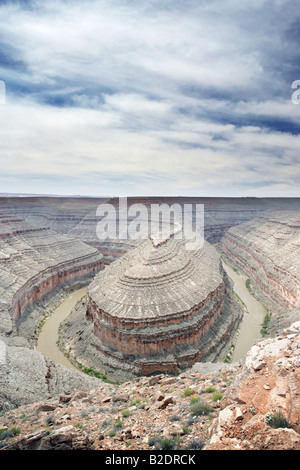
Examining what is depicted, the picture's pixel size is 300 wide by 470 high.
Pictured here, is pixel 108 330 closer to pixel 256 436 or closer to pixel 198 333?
pixel 198 333

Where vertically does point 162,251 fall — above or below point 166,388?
above

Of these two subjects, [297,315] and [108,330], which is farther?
[297,315]

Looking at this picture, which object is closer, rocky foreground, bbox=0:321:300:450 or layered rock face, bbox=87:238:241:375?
rocky foreground, bbox=0:321:300:450

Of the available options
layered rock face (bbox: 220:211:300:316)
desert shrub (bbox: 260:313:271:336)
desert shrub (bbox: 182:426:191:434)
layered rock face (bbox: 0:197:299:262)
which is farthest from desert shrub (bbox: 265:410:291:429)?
layered rock face (bbox: 0:197:299:262)

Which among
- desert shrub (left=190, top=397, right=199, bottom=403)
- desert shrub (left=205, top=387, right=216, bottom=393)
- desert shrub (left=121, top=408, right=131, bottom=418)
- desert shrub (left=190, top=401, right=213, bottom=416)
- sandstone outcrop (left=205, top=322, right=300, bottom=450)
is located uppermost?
sandstone outcrop (left=205, top=322, right=300, bottom=450)

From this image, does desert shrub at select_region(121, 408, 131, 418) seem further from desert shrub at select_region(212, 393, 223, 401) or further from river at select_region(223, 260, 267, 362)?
river at select_region(223, 260, 267, 362)

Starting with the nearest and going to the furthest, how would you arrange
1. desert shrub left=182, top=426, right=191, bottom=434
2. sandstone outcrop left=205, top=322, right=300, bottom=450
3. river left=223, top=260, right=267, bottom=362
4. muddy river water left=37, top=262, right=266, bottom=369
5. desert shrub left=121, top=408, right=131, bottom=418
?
sandstone outcrop left=205, top=322, right=300, bottom=450 < desert shrub left=182, top=426, right=191, bottom=434 < desert shrub left=121, top=408, right=131, bottom=418 < muddy river water left=37, top=262, right=266, bottom=369 < river left=223, top=260, right=267, bottom=362
